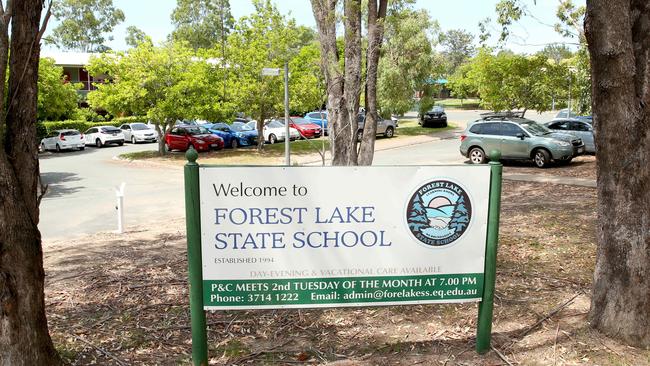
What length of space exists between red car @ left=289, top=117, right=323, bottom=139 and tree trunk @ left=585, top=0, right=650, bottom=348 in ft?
96.7

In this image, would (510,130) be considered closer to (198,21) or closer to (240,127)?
(240,127)

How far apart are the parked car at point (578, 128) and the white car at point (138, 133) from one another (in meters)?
25.7

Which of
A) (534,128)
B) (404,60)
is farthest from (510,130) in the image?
(404,60)

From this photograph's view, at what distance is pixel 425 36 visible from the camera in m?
33.1

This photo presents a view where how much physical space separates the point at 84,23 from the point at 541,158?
7312 cm

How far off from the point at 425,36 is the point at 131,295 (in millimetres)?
30237

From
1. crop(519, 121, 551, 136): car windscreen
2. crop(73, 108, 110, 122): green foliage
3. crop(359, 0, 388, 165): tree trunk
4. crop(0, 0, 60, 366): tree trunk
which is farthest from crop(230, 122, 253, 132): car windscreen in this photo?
crop(0, 0, 60, 366): tree trunk

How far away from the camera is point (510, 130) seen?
771 inches

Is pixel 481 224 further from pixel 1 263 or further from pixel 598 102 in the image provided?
pixel 1 263

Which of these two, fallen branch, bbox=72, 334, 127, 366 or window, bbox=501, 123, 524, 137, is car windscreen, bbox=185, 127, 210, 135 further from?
fallen branch, bbox=72, 334, 127, 366

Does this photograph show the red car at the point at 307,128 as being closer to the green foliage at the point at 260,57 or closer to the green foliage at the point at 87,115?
the green foliage at the point at 260,57

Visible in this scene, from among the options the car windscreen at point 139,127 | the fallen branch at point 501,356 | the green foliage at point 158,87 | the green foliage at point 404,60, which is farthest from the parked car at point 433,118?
the fallen branch at point 501,356

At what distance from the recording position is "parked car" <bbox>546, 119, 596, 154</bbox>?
834 inches

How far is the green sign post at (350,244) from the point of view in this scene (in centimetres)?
391
